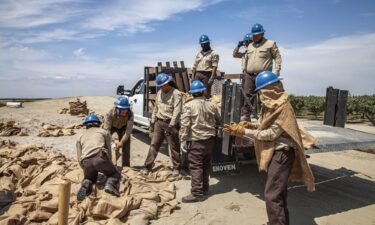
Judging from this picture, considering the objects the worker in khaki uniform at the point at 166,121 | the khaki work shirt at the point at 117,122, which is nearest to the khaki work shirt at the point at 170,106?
the worker in khaki uniform at the point at 166,121

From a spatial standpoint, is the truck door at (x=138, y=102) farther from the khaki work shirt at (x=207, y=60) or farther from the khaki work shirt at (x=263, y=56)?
the khaki work shirt at (x=263, y=56)

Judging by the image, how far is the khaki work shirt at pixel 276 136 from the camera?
371 cm

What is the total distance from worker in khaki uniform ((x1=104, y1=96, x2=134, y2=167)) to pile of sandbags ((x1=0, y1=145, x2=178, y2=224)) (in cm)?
62

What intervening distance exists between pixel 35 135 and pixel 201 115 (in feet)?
24.3

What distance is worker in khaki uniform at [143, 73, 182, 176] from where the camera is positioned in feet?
21.1

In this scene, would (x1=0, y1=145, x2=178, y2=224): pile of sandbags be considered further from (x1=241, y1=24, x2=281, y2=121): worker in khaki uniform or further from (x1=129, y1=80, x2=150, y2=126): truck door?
(x1=129, y1=80, x2=150, y2=126): truck door

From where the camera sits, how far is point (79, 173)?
5750 millimetres

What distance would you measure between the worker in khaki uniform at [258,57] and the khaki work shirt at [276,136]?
2.29 meters

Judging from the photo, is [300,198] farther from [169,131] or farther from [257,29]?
[257,29]

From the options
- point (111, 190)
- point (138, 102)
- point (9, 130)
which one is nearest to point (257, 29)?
point (111, 190)

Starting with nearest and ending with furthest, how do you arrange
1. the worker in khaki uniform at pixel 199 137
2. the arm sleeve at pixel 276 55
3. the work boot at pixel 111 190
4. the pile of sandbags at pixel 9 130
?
the work boot at pixel 111 190 → the worker in khaki uniform at pixel 199 137 → the arm sleeve at pixel 276 55 → the pile of sandbags at pixel 9 130

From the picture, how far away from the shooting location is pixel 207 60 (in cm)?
706

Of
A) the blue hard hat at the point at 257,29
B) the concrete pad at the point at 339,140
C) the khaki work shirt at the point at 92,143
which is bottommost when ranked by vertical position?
the khaki work shirt at the point at 92,143

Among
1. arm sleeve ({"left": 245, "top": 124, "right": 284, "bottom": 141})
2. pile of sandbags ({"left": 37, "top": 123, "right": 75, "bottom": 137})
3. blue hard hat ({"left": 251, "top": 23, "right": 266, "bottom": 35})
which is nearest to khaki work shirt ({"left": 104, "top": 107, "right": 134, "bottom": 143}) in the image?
blue hard hat ({"left": 251, "top": 23, "right": 266, "bottom": 35})
